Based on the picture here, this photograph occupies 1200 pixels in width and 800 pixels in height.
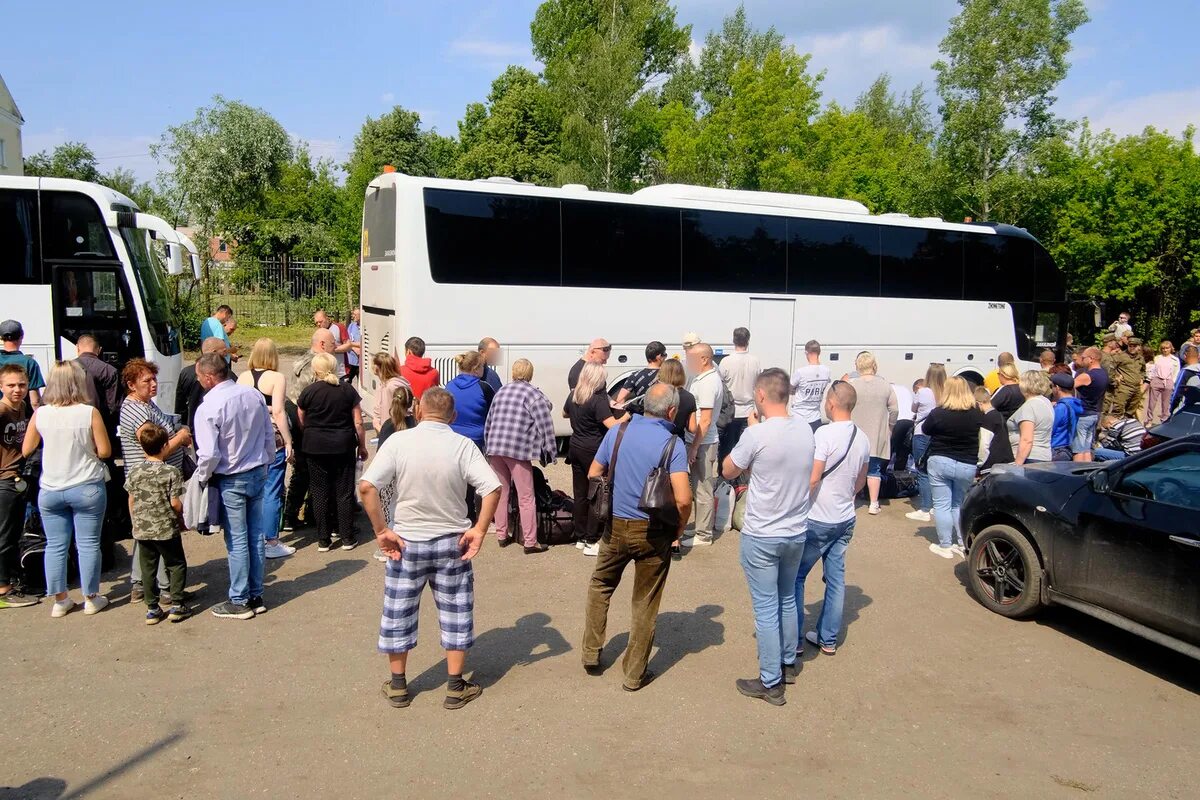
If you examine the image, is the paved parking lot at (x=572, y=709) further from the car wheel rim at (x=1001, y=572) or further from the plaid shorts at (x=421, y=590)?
the plaid shorts at (x=421, y=590)

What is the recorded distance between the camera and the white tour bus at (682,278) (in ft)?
36.5

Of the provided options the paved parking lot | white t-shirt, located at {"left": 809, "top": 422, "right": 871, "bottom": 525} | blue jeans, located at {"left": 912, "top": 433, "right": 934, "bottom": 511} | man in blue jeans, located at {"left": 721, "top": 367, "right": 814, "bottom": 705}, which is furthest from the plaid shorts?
blue jeans, located at {"left": 912, "top": 433, "right": 934, "bottom": 511}

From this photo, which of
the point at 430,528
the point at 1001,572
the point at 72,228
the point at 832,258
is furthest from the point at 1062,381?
the point at 72,228

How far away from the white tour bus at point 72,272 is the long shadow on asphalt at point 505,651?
690cm

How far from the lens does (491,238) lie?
1134cm

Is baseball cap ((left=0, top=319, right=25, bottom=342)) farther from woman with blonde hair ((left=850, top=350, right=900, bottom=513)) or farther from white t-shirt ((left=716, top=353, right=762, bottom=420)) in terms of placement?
woman with blonde hair ((left=850, top=350, right=900, bottom=513))

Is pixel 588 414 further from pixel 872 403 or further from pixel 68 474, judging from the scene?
pixel 68 474

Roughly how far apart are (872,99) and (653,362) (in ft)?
219

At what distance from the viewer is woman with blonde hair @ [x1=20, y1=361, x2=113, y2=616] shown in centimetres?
578

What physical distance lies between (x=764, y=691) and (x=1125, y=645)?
3.14 meters

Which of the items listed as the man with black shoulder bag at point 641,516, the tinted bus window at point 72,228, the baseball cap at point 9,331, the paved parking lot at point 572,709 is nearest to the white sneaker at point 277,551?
the paved parking lot at point 572,709

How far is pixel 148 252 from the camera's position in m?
11.0

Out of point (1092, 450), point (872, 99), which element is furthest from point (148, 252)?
point (872, 99)

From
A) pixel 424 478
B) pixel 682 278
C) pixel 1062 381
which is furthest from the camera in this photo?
pixel 682 278
